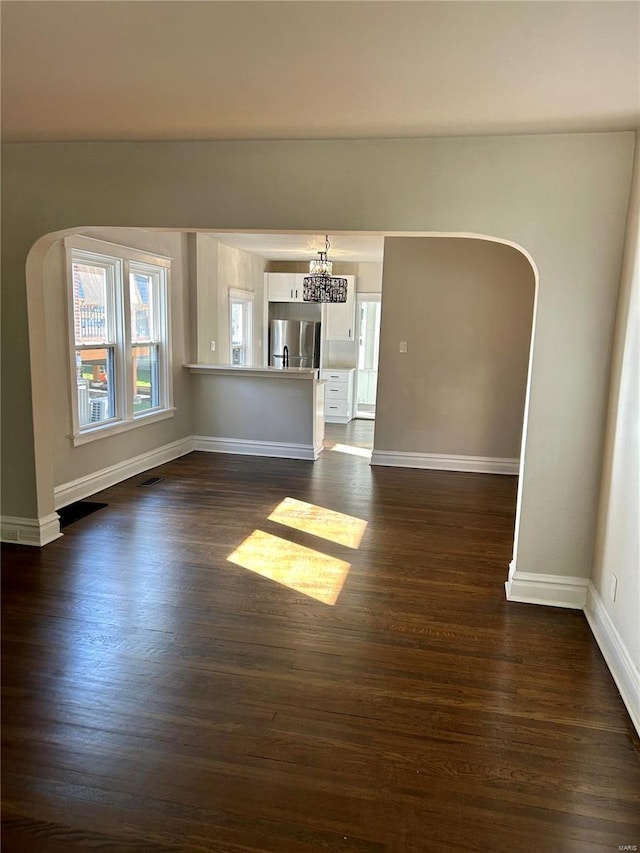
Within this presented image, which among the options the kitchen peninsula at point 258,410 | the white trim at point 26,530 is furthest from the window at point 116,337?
the white trim at point 26,530

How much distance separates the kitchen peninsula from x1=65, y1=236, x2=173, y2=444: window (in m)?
0.58

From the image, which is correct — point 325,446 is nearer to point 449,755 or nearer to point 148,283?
point 148,283

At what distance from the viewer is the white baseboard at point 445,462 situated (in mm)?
6086

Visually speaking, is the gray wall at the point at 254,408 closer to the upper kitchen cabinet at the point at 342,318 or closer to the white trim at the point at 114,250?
the white trim at the point at 114,250

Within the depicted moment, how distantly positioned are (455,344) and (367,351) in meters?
3.48

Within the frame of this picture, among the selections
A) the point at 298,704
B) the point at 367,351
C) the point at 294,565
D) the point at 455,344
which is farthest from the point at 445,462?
the point at 298,704

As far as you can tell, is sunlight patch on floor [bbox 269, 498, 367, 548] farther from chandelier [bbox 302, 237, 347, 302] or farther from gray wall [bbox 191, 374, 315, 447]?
chandelier [bbox 302, 237, 347, 302]

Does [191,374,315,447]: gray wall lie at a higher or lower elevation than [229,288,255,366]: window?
lower

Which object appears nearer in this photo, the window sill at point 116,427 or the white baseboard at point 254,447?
the window sill at point 116,427

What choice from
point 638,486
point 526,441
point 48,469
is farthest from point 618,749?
point 48,469

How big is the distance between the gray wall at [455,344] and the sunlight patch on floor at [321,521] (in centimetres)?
183

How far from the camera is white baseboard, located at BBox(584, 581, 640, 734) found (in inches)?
90.2

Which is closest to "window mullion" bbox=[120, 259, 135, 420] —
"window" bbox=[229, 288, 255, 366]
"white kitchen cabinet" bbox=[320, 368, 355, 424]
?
"window" bbox=[229, 288, 255, 366]

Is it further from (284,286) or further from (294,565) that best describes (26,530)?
(284,286)
